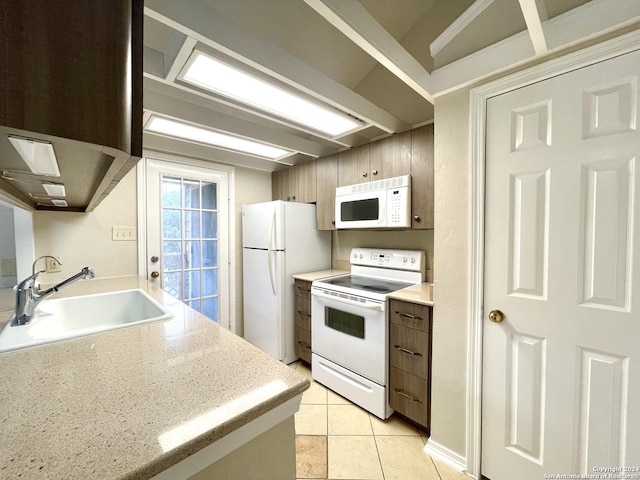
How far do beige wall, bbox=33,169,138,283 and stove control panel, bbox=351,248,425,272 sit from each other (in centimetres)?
220

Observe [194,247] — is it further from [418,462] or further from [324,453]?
[418,462]

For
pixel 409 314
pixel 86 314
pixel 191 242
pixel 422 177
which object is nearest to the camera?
pixel 86 314

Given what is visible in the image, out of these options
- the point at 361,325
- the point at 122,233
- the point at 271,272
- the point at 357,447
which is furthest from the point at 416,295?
the point at 122,233

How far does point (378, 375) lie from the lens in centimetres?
185

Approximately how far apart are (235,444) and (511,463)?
1.51 metres

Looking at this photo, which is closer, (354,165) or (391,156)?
(391,156)

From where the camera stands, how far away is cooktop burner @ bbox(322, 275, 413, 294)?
2057 mm

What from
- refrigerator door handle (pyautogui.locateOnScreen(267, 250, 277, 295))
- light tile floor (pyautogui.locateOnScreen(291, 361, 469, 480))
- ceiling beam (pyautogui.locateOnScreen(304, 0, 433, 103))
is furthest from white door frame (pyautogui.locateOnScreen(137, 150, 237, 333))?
ceiling beam (pyautogui.locateOnScreen(304, 0, 433, 103))

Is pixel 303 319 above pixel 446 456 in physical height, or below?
above

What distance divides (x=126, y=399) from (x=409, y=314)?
1.54 meters

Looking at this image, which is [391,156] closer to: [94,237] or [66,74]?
[66,74]

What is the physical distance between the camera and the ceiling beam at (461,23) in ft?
4.00

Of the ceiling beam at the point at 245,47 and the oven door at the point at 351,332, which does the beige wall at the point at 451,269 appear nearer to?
the oven door at the point at 351,332

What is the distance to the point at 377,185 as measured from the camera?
2.18 meters
